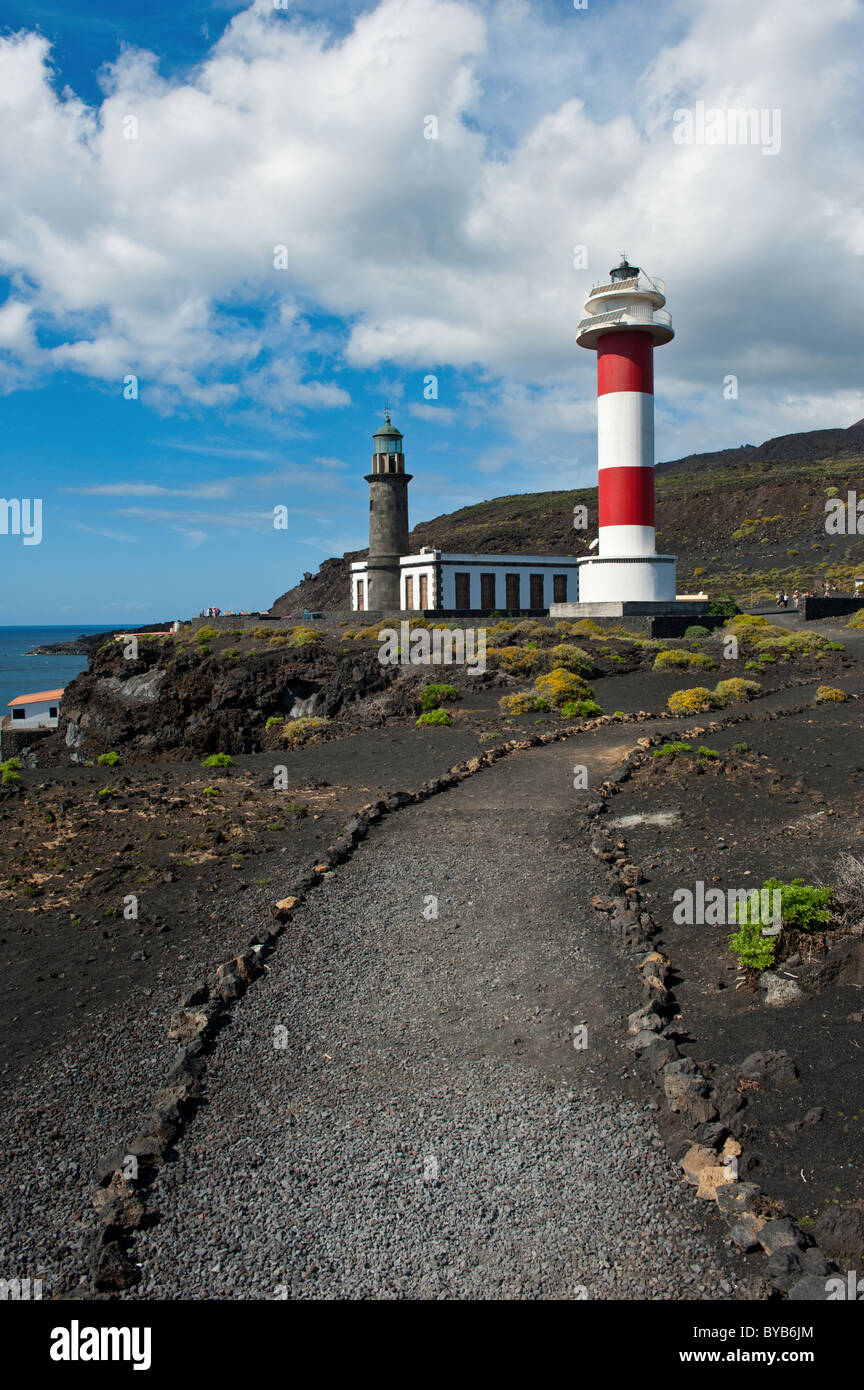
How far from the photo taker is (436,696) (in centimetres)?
2241

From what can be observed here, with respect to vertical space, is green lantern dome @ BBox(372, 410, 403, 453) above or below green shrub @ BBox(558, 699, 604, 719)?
above

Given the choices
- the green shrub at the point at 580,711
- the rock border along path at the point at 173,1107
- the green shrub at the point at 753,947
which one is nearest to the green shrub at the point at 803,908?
the green shrub at the point at 753,947

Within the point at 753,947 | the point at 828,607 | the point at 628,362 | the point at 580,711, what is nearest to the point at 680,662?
the point at 580,711

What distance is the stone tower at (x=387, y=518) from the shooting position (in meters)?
38.0

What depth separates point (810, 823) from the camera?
34.9 feet

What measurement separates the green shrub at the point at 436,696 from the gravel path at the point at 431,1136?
1316 cm

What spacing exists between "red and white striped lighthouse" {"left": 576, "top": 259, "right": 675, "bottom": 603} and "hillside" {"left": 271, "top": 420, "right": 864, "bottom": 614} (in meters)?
25.2

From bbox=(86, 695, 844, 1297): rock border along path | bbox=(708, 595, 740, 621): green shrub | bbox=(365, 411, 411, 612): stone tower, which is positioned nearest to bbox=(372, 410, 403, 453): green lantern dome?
bbox=(365, 411, 411, 612): stone tower

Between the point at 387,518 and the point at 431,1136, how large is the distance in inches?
1388

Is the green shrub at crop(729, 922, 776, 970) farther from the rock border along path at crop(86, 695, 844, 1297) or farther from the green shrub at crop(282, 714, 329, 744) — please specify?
the green shrub at crop(282, 714, 329, 744)

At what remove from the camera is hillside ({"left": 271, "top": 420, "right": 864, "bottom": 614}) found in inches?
2542

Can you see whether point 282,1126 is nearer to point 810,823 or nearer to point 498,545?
point 810,823
